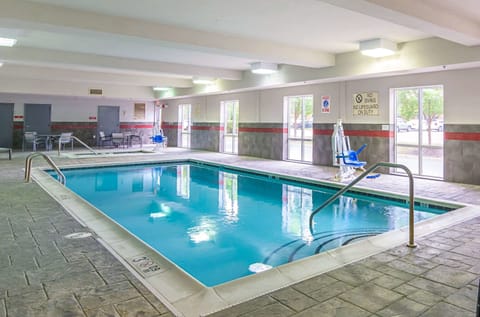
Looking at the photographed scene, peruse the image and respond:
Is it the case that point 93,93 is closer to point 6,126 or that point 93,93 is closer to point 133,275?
point 6,126

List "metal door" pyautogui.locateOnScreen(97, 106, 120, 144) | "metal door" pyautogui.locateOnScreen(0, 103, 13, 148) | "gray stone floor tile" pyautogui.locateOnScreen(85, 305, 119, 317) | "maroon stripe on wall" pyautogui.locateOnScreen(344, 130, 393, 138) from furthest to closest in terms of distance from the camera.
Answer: "metal door" pyautogui.locateOnScreen(97, 106, 120, 144), "metal door" pyautogui.locateOnScreen(0, 103, 13, 148), "maroon stripe on wall" pyautogui.locateOnScreen(344, 130, 393, 138), "gray stone floor tile" pyautogui.locateOnScreen(85, 305, 119, 317)

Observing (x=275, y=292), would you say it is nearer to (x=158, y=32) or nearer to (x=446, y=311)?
(x=446, y=311)

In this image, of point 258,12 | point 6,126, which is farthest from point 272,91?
point 6,126

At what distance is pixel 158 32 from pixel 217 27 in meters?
1.01

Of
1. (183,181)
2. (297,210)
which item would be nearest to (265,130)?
(183,181)

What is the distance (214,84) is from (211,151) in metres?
2.91

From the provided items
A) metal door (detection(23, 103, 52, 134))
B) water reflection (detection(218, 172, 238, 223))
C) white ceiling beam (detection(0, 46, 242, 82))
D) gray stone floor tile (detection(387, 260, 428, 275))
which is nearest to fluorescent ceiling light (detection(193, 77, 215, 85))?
white ceiling beam (detection(0, 46, 242, 82))

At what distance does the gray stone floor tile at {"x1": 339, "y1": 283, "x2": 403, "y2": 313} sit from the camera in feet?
7.83

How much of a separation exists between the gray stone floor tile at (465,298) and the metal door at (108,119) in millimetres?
16527

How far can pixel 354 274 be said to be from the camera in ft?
9.48

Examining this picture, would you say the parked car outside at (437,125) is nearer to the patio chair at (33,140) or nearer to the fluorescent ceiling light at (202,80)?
the fluorescent ceiling light at (202,80)

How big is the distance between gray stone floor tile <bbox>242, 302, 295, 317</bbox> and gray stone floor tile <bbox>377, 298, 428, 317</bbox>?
1.89 feet

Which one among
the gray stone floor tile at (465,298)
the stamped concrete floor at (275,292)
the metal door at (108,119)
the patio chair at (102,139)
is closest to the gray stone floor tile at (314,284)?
the stamped concrete floor at (275,292)

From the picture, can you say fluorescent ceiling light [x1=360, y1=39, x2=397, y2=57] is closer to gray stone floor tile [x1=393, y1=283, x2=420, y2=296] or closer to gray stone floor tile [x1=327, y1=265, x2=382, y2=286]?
gray stone floor tile [x1=327, y1=265, x2=382, y2=286]
